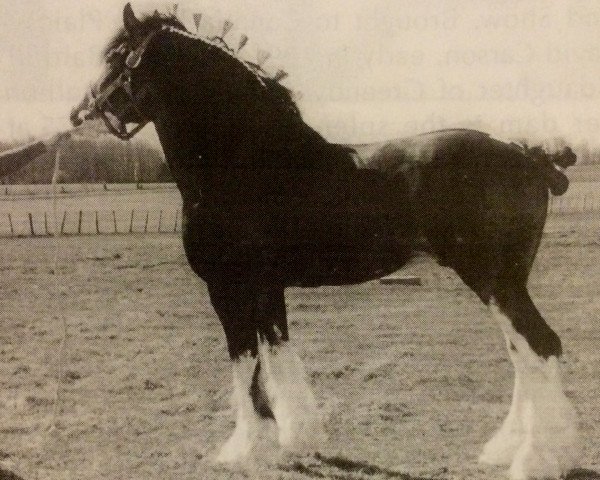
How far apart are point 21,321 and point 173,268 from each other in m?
0.49

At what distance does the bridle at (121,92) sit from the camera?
1891 mm

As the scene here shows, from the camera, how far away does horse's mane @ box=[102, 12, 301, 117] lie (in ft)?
6.23

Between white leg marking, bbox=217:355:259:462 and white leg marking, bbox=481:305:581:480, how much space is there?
64 centimetres

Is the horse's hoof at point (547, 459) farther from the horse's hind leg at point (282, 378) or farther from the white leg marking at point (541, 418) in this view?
the horse's hind leg at point (282, 378)

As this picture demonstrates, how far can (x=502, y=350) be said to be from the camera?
1.93 meters

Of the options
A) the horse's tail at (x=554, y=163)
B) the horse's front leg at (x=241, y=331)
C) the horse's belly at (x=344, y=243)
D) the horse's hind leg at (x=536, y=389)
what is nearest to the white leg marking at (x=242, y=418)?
the horse's front leg at (x=241, y=331)

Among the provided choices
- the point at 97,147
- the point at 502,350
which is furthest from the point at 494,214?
the point at 97,147

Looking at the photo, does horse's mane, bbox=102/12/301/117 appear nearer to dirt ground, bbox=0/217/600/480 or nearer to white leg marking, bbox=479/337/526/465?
dirt ground, bbox=0/217/600/480

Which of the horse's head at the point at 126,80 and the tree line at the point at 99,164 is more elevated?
the horse's head at the point at 126,80

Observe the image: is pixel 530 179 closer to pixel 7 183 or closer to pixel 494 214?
pixel 494 214

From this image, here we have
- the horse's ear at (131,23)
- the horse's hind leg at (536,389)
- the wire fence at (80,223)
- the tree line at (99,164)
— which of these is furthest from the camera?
the wire fence at (80,223)

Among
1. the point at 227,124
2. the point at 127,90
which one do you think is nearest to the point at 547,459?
the point at 227,124

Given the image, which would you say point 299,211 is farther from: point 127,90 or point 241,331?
point 127,90

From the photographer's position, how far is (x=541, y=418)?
180 centimetres
